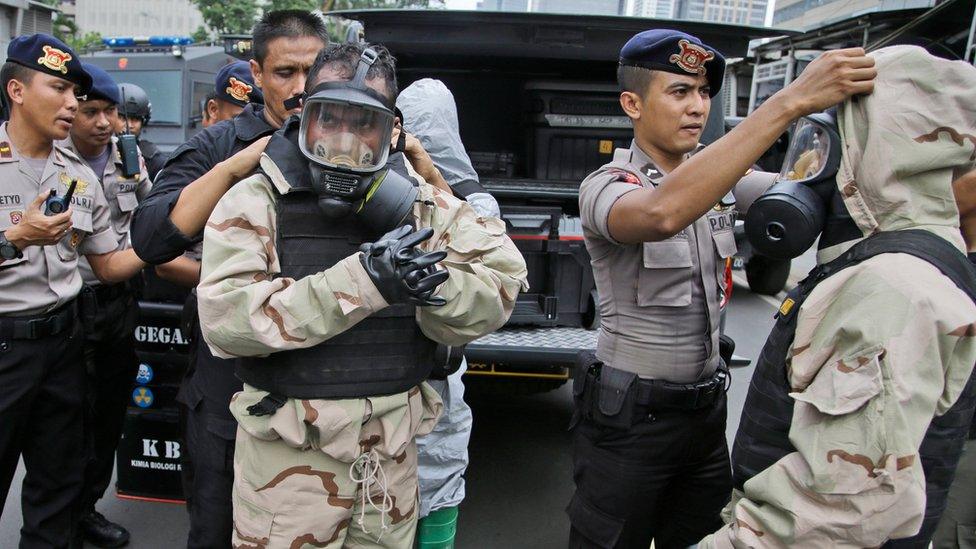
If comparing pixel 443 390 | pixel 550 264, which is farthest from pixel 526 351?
pixel 443 390

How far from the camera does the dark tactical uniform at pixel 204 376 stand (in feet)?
6.75

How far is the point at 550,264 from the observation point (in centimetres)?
373

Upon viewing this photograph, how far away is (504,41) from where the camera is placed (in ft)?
11.8

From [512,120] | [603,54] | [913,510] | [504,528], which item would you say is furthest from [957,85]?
[512,120]

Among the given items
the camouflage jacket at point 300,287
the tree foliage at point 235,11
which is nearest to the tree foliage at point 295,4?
the tree foliage at point 235,11

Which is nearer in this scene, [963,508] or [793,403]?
[793,403]

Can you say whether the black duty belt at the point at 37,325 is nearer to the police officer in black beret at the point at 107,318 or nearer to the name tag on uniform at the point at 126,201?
the police officer in black beret at the point at 107,318

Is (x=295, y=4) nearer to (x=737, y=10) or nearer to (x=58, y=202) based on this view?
(x=737, y=10)

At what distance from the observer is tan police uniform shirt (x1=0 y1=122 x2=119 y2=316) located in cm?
250

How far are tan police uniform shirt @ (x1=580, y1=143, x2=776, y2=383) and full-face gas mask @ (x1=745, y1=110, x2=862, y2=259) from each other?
0.50 metres

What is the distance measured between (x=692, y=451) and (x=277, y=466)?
1.16 metres

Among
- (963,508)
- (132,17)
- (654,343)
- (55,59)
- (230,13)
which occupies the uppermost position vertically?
(132,17)

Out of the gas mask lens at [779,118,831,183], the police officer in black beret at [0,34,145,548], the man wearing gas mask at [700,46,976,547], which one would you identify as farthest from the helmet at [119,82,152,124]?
the man wearing gas mask at [700,46,976,547]

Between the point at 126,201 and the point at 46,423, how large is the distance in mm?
1004
